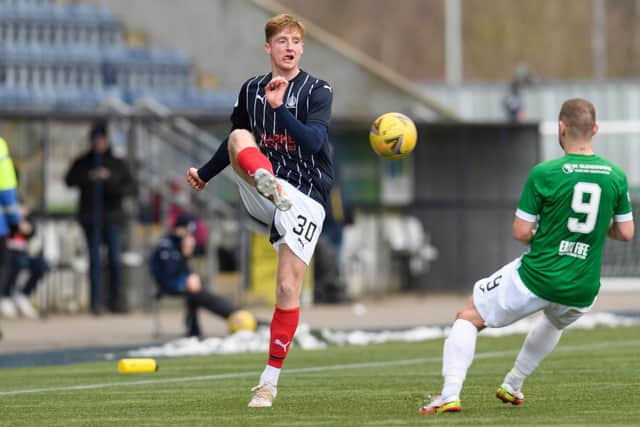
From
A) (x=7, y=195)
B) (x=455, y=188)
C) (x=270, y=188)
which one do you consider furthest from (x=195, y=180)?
(x=455, y=188)

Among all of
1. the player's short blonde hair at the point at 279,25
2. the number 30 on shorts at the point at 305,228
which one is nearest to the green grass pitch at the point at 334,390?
the number 30 on shorts at the point at 305,228

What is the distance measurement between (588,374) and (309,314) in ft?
29.2

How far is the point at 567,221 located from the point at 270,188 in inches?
61.7

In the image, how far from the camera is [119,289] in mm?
19203

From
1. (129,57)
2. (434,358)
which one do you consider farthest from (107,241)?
(434,358)

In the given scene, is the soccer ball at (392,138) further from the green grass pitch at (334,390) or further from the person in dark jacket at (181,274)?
the person in dark jacket at (181,274)

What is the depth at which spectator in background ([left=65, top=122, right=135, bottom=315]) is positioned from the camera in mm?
19000

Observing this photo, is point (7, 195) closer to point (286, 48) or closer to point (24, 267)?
point (24, 267)

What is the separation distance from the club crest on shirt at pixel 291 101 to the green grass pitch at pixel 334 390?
1704mm

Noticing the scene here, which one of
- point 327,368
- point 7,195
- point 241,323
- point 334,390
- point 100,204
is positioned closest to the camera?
Answer: point 334,390

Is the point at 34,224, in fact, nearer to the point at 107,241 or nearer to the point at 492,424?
the point at 107,241

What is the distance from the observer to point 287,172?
8.41 metres

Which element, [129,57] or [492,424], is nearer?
[492,424]

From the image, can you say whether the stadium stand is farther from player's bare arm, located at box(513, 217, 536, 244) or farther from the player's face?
player's bare arm, located at box(513, 217, 536, 244)
